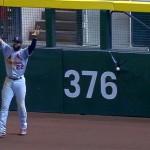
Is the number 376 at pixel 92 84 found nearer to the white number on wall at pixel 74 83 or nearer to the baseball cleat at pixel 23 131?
the white number on wall at pixel 74 83

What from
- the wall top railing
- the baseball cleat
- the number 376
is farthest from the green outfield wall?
the baseball cleat

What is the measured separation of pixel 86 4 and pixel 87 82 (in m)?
1.56

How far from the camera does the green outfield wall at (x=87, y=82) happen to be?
14.1 metres

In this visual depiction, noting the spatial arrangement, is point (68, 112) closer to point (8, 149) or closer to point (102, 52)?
point (102, 52)

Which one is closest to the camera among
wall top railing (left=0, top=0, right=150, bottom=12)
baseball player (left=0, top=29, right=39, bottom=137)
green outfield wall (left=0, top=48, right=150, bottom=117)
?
baseball player (left=0, top=29, right=39, bottom=137)

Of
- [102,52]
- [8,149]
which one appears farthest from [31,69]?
[8,149]

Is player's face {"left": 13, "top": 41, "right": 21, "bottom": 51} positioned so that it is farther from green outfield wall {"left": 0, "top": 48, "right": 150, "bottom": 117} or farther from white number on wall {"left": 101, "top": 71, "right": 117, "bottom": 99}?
white number on wall {"left": 101, "top": 71, "right": 117, "bottom": 99}

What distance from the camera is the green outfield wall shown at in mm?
14055

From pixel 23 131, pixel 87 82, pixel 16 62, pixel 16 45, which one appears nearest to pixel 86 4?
pixel 87 82

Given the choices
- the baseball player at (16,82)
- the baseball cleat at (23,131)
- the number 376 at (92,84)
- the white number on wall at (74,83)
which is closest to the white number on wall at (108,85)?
the number 376 at (92,84)

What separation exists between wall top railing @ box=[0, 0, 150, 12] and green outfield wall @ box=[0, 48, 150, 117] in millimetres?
891

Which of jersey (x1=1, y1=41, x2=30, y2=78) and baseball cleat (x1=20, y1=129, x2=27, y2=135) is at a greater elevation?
jersey (x1=1, y1=41, x2=30, y2=78)

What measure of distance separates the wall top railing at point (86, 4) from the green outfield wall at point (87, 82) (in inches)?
35.1

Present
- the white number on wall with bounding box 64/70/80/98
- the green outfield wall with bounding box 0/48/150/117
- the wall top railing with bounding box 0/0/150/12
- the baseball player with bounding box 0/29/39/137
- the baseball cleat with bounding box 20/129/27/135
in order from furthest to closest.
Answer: the white number on wall with bounding box 64/70/80/98
the green outfield wall with bounding box 0/48/150/117
the wall top railing with bounding box 0/0/150/12
the baseball cleat with bounding box 20/129/27/135
the baseball player with bounding box 0/29/39/137
